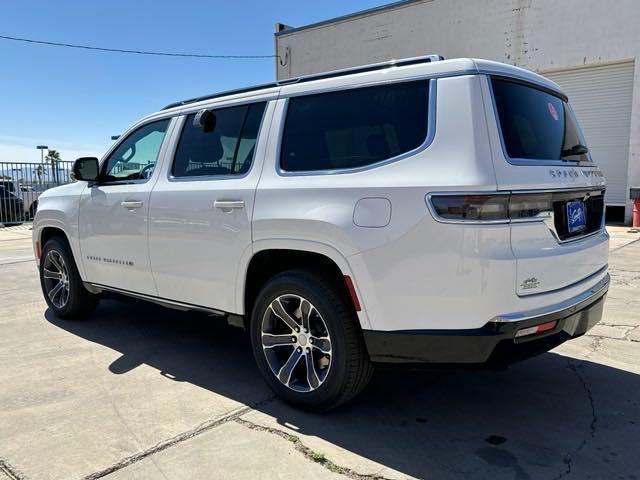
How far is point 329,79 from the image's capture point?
3303 millimetres

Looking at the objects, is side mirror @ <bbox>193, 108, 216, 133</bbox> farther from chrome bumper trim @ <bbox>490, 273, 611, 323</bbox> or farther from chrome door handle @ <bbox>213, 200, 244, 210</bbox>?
chrome bumper trim @ <bbox>490, 273, 611, 323</bbox>

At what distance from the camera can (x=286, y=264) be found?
344 centimetres

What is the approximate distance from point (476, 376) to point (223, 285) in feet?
6.50

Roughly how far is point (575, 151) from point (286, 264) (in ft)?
6.35

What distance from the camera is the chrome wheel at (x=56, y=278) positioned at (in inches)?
210

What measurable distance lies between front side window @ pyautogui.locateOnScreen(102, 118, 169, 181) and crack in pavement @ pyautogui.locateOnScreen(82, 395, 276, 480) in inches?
80.9

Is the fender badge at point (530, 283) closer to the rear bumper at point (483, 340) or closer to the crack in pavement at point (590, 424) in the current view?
the rear bumper at point (483, 340)

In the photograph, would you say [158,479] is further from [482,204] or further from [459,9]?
[459,9]

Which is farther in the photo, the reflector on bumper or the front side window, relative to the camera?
the front side window

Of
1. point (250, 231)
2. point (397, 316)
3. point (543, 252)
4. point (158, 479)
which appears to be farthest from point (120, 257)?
point (543, 252)

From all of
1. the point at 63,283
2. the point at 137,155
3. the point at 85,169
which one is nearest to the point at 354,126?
the point at 137,155

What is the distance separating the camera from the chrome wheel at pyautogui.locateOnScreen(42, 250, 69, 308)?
17.5 feet

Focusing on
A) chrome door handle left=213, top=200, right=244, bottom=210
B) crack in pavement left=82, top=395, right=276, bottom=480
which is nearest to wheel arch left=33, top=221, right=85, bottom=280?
chrome door handle left=213, top=200, right=244, bottom=210

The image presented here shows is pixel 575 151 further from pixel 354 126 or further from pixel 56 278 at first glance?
pixel 56 278
